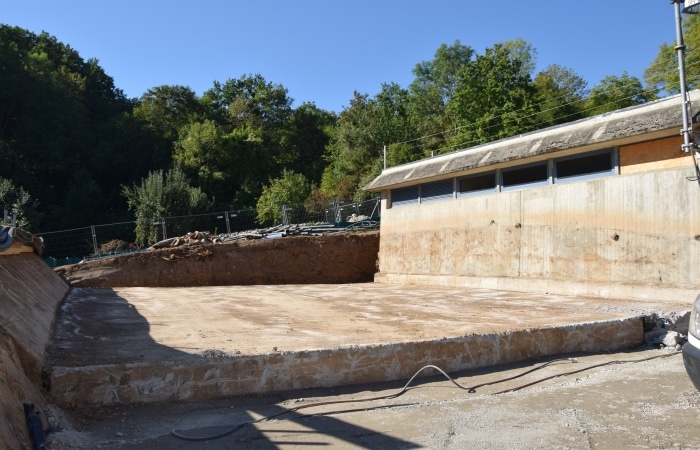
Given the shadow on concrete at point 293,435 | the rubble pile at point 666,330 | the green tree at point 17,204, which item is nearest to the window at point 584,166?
the rubble pile at point 666,330

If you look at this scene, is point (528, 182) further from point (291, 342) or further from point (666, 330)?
point (291, 342)

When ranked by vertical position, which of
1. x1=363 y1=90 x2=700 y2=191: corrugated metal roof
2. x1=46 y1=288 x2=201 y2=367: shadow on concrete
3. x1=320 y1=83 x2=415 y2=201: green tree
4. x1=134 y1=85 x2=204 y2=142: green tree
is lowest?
x1=46 y1=288 x2=201 y2=367: shadow on concrete

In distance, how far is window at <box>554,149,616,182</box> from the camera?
36.8 ft

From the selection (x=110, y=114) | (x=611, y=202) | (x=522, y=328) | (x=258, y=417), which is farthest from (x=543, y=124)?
(x=110, y=114)

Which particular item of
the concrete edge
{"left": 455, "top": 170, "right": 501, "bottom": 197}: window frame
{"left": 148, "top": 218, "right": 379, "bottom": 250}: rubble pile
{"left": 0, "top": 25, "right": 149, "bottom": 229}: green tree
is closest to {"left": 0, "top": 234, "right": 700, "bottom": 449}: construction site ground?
the concrete edge

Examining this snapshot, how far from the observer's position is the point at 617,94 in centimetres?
3095

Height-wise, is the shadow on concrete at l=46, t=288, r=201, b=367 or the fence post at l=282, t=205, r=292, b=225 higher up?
the fence post at l=282, t=205, r=292, b=225

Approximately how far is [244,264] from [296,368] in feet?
49.5

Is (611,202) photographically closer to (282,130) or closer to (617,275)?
(617,275)

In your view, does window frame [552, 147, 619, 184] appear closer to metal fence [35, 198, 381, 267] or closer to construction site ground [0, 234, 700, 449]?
construction site ground [0, 234, 700, 449]

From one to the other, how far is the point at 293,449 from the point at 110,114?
44857 millimetres

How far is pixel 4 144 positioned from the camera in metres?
34.2

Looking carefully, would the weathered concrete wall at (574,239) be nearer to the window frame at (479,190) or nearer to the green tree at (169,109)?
the window frame at (479,190)

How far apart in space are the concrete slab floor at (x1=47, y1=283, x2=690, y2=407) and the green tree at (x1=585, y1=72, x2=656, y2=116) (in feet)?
79.4
